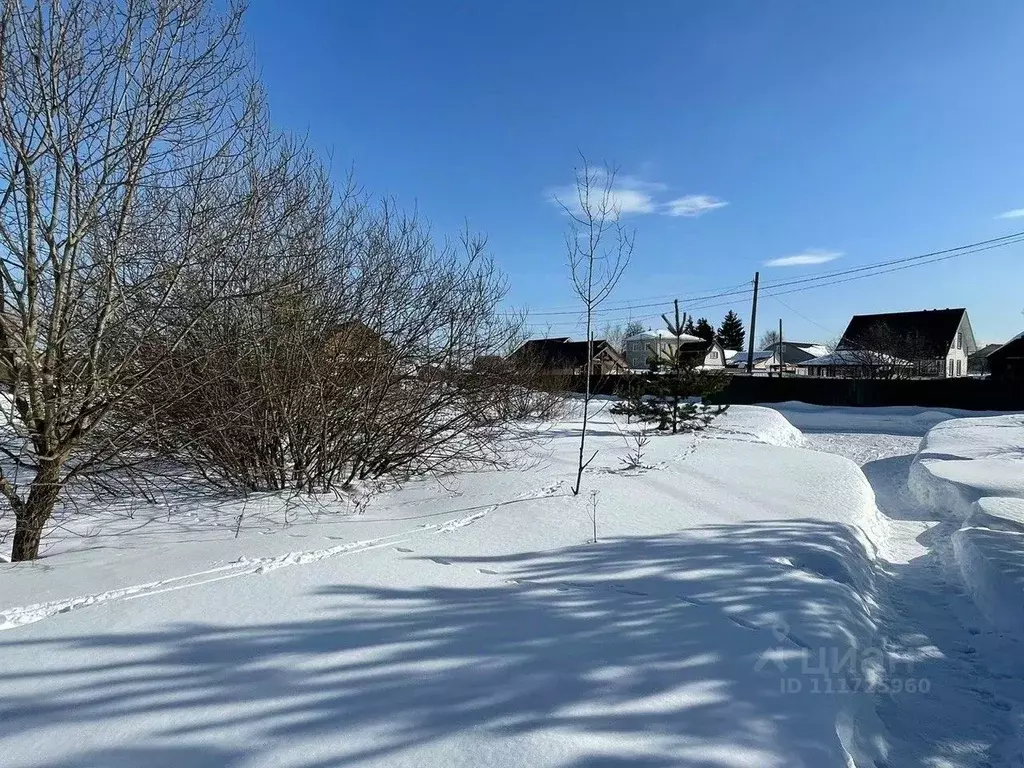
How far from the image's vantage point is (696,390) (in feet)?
45.6

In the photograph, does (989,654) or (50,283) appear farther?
(50,283)

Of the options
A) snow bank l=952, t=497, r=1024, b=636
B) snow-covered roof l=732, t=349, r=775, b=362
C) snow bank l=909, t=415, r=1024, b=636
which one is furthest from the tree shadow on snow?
snow-covered roof l=732, t=349, r=775, b=362

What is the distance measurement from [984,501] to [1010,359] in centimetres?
3100

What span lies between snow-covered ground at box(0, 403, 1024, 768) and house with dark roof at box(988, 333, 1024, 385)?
1269 inches

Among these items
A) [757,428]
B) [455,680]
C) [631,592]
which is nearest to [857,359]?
[757,428]

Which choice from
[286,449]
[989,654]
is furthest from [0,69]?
[989,654]

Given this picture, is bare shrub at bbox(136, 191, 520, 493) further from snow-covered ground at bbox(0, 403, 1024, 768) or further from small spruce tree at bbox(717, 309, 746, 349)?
small spruce tree at bbox(717, 309, 746, 349)

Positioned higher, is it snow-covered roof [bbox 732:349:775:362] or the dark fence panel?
snow-covered roof [bbox 732:349:775:362]

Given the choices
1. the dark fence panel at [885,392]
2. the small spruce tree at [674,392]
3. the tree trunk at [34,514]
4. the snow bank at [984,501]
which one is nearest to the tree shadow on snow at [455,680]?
the snow bank at [984,501]

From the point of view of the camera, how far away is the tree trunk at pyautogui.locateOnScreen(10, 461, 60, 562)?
4508mm

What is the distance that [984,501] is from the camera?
7188 mm

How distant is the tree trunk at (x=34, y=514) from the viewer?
451 centimetres

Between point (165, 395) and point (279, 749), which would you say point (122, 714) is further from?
point (165, 395)

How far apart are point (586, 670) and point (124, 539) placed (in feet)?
13.3
